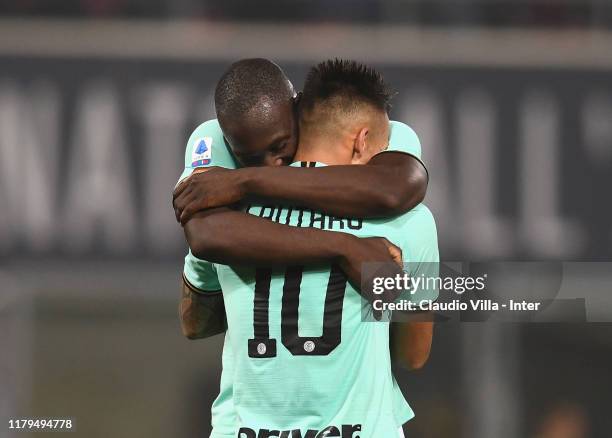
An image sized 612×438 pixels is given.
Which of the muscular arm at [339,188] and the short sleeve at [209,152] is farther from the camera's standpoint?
the short sleeve at [209,152]

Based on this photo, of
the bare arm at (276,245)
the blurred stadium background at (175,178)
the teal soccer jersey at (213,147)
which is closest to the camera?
the bare arm at (276,245)

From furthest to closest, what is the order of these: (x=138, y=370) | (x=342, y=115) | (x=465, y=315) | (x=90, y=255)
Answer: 1. (x=138, y=370)
2. (x=90, y=255)
3. (x=465, y=315)
4. (x=342, y=115)

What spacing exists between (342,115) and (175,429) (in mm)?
2438

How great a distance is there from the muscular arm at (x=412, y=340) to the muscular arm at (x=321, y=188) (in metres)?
0.16

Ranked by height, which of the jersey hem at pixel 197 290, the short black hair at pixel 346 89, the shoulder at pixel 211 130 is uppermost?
the short black hair at pixel 346 89

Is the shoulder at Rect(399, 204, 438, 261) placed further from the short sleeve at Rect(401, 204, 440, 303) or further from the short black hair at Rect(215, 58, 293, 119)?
the short black hair at Rect(215, 58, 293, 119)

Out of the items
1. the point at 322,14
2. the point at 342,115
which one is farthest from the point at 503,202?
the point at 342,115

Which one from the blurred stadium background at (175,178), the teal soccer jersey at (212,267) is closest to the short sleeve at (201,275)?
the teal soccer jersey at (212,267)

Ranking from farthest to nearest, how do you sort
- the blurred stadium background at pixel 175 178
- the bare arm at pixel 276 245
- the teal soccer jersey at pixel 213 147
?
1. the blurred stadium background at pixel 175 178
2. the teal soccer jersey at pixel 213 147
3. the bare arm at pixel 276 245

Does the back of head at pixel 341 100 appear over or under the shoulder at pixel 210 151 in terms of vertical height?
over

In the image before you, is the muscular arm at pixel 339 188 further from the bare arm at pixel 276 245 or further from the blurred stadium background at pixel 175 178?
the blurred stadium background at pixel 175 178

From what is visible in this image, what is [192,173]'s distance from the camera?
111 centimetres

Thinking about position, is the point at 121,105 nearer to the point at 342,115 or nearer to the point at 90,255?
the point at 90,255

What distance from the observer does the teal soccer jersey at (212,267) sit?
1.11 m
